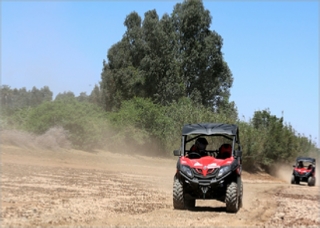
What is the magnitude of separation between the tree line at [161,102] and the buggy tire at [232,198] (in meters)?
24.3

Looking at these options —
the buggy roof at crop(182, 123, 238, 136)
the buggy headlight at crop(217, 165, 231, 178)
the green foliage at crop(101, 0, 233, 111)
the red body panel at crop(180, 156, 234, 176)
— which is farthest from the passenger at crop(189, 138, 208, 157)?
the green foliage at crop(101, 0, 233, 111)

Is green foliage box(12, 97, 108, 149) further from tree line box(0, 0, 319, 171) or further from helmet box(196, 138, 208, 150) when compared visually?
helmet box(196, 138, 208, 150)

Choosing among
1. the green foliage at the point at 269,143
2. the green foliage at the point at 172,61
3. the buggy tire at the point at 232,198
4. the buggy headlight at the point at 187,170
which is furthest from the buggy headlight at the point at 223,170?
the green foliage at the point at 172,61

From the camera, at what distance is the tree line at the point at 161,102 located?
4034 centimetres

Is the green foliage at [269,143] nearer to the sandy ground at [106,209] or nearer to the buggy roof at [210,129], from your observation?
the sandy ground at [106,209]

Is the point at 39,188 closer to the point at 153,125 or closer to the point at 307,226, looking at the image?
the point at 307,226

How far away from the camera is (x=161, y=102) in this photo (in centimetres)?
6425

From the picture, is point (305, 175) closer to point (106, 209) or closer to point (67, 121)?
point (67, 121)

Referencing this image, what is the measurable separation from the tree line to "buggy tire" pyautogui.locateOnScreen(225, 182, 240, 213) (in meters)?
24.3

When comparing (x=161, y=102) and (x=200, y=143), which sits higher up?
(x=161, y=102)

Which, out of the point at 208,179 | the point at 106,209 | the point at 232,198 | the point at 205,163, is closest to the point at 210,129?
the point at 205,163

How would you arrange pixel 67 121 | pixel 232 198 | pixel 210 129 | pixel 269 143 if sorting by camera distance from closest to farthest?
pixel 232 198
pixel 210 129
pixel 67 121
pixel 269 143

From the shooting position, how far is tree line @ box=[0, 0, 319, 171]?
40344mm

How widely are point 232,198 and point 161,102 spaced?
49.7 m
